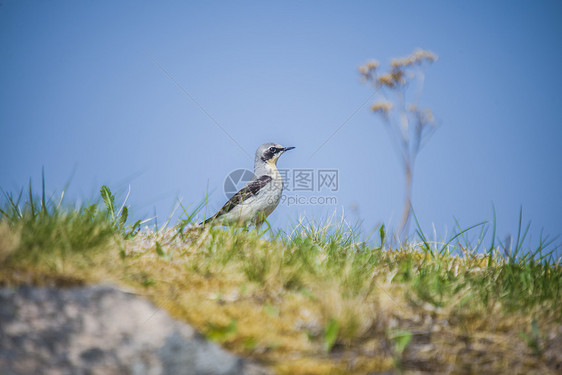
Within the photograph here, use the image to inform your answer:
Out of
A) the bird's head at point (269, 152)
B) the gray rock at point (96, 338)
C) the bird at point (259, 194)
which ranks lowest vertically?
the gray rock at point (96, 338)

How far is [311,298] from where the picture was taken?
10.3 ft

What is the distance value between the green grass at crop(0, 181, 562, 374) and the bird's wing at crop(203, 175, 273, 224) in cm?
331

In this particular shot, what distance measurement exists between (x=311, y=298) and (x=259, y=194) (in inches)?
198

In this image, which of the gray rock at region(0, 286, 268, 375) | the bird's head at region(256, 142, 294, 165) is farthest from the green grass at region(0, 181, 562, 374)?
the bird's head at region(256, 142, 294, 165)

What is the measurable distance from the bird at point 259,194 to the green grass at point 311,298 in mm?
2953

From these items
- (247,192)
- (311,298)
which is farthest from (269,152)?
(311,298)

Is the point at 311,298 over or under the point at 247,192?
under

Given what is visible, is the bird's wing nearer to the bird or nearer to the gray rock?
the bird

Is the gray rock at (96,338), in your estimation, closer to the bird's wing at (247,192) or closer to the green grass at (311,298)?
the green grass at (311,298)

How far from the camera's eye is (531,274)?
450 cm

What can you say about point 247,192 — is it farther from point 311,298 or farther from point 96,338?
point 96,338

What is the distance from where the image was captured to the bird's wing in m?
7.89

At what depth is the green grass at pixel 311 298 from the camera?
8.29 ft

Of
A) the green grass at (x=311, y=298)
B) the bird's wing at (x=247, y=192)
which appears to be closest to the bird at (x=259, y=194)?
the bird's wing at (x=247, y=192)
